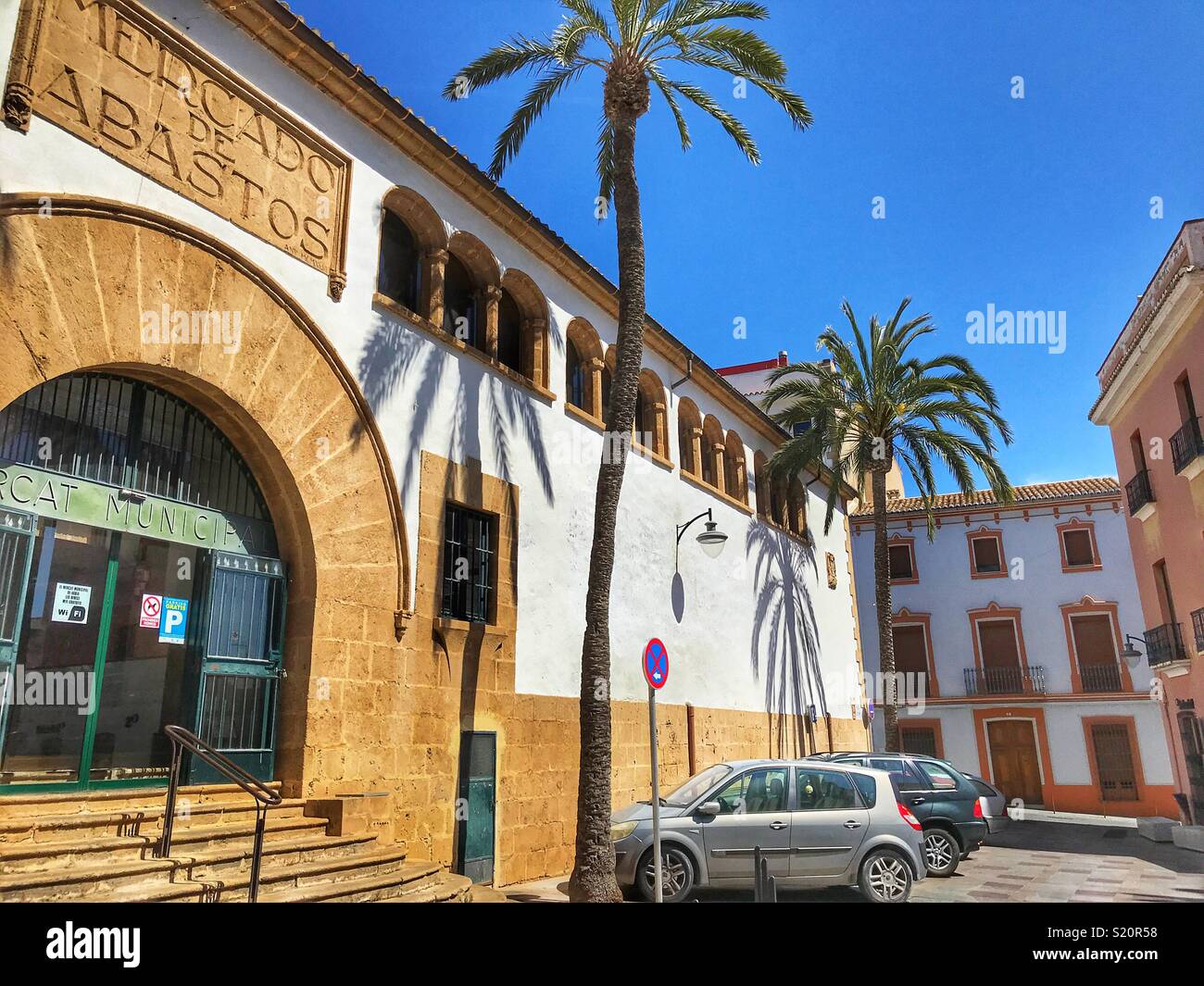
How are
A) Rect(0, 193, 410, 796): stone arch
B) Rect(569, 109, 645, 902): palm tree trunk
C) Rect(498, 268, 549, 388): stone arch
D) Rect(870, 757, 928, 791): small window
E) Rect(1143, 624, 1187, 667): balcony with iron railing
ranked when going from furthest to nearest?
Rect(1143, 624, 1187, 667): balcony with iron railing → Rect(498, 268, 549, 388): stone arch → Rect(870, 757, 928, 791): small window → Rect(569, 109, 645, 902): palm tree trunk → Rect(0, 193, 410, 796): stone arch

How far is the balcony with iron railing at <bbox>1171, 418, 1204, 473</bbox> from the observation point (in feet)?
57.8

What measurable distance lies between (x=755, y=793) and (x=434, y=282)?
7.91 metres

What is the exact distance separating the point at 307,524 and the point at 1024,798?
3057 cm

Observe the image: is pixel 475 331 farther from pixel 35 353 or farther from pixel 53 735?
pixel 53 735

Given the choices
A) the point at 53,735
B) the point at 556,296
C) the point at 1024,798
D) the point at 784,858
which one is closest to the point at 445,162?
the point at 556,296

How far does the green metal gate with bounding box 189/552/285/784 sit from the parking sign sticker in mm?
129

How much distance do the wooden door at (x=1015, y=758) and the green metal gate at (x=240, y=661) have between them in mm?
30217

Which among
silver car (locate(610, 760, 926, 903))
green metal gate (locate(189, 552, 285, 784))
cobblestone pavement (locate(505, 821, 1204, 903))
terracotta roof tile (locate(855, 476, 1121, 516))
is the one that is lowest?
cobblestone pavement (locate(505, 821, 1204, 903))

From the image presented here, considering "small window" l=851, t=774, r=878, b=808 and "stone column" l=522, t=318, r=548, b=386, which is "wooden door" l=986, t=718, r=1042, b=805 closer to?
"small window" l=851, t=774, r=878, b=808

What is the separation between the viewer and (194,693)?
8281 millimetres

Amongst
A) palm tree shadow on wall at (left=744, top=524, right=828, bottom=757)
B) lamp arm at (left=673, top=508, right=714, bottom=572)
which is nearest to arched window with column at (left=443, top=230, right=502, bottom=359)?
lamp arm at (left=673, top=508, right=714, bottom=572)

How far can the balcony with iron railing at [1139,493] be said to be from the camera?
21172 millimetres

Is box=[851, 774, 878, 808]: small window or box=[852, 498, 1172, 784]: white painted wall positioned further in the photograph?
box=[852, 498, 1172, 784]: white painted wall

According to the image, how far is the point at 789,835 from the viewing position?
387 inches
